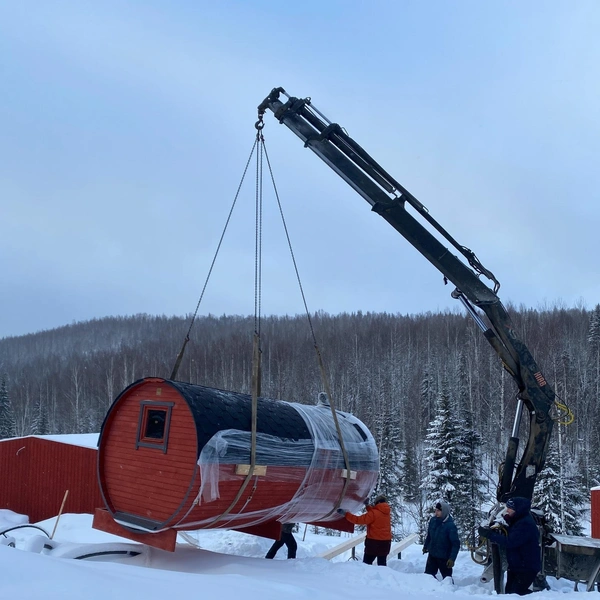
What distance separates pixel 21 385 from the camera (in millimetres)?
71812

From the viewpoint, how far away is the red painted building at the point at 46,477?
70.4 feet

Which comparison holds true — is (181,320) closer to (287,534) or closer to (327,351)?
(327,351)

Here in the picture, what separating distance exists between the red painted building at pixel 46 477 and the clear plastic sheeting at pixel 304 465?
1415cm

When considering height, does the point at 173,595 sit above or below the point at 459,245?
below

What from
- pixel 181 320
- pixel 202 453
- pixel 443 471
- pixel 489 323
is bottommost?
pixel 443 471

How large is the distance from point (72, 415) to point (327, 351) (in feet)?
82.5

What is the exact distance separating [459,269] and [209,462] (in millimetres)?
5565

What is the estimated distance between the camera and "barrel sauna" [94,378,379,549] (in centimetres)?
732

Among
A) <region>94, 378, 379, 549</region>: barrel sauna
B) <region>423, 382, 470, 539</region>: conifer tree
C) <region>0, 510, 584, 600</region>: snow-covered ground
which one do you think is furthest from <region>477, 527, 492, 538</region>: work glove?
<region>423, 382, 470, 539</region>: conifer tree

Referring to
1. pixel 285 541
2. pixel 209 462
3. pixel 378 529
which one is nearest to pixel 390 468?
pixel 285 541

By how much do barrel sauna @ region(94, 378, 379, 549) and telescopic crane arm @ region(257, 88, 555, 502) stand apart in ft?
10.1

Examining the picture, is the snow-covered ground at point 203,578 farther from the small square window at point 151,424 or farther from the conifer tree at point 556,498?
the conifer tree at point 556,498

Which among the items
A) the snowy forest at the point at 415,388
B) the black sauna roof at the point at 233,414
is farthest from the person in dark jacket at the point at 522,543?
the snowy forest at the point at 415,388

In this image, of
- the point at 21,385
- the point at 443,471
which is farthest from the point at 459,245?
the point at 21,385
